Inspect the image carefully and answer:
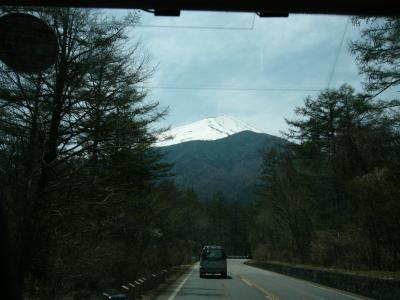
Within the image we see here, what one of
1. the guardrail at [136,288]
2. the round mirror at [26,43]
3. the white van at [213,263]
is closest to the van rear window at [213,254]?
the white van at [213,263]

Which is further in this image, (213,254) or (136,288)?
(213,254)

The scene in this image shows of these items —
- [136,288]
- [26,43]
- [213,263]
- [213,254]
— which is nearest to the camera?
[26,43]

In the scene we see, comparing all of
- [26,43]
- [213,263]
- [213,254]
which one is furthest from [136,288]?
[213,254]

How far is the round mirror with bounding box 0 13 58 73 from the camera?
26.8ft

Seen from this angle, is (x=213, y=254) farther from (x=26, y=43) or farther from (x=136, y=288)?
(x=26, y=43)

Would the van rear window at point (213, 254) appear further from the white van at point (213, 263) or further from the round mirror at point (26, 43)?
the round mirror at point (26, 43)

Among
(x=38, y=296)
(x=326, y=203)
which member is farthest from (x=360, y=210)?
(x=38, y=296)

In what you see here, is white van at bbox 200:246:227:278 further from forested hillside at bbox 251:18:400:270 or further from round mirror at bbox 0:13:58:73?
round mirror at bbox 0:13:58:73

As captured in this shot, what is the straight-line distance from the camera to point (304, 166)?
5091 centimetres

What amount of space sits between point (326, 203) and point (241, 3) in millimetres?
48560

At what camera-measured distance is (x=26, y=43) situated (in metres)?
8.37

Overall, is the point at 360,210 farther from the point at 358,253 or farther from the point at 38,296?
the point at 38,296

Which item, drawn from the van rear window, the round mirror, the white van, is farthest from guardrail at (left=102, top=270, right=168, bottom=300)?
the van rear window

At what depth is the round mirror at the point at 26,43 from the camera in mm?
8156
